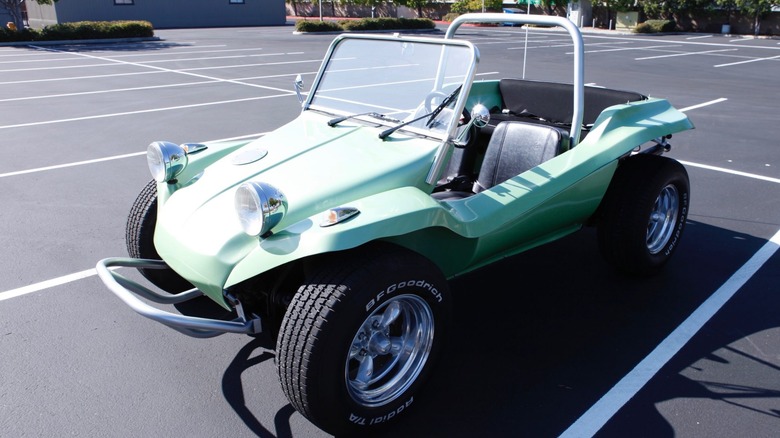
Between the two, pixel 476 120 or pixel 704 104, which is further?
pixel 704 104

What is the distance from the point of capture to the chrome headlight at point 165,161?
3324mm

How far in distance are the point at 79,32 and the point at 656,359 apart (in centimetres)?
2433

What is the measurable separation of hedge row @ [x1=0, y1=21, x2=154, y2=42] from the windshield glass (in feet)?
73.2

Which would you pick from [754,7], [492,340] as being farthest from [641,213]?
[754,7]

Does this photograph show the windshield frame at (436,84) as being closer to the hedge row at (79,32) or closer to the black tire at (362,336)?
the black tire at (362,336)

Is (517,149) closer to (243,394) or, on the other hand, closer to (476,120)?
(476,120)

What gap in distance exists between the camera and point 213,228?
2.82 m

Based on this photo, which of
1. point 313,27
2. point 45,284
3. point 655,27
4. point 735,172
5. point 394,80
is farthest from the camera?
point 655,27

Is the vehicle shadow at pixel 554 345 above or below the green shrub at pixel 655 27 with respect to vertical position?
below

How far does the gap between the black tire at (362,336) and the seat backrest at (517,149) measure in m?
1.32

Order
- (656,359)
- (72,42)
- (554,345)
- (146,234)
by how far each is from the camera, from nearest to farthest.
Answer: (656,359), (554,345), (146,234), (72,42)

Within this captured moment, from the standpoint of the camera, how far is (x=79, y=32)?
22.7 m

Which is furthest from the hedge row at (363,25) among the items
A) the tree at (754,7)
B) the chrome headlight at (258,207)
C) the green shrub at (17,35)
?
the chrome headlight at (258,207)

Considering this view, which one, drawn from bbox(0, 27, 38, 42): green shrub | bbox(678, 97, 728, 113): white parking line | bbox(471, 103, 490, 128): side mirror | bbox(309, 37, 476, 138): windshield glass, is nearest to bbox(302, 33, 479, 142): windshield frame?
bbox(309, 37, 476, 138): windshield glass
